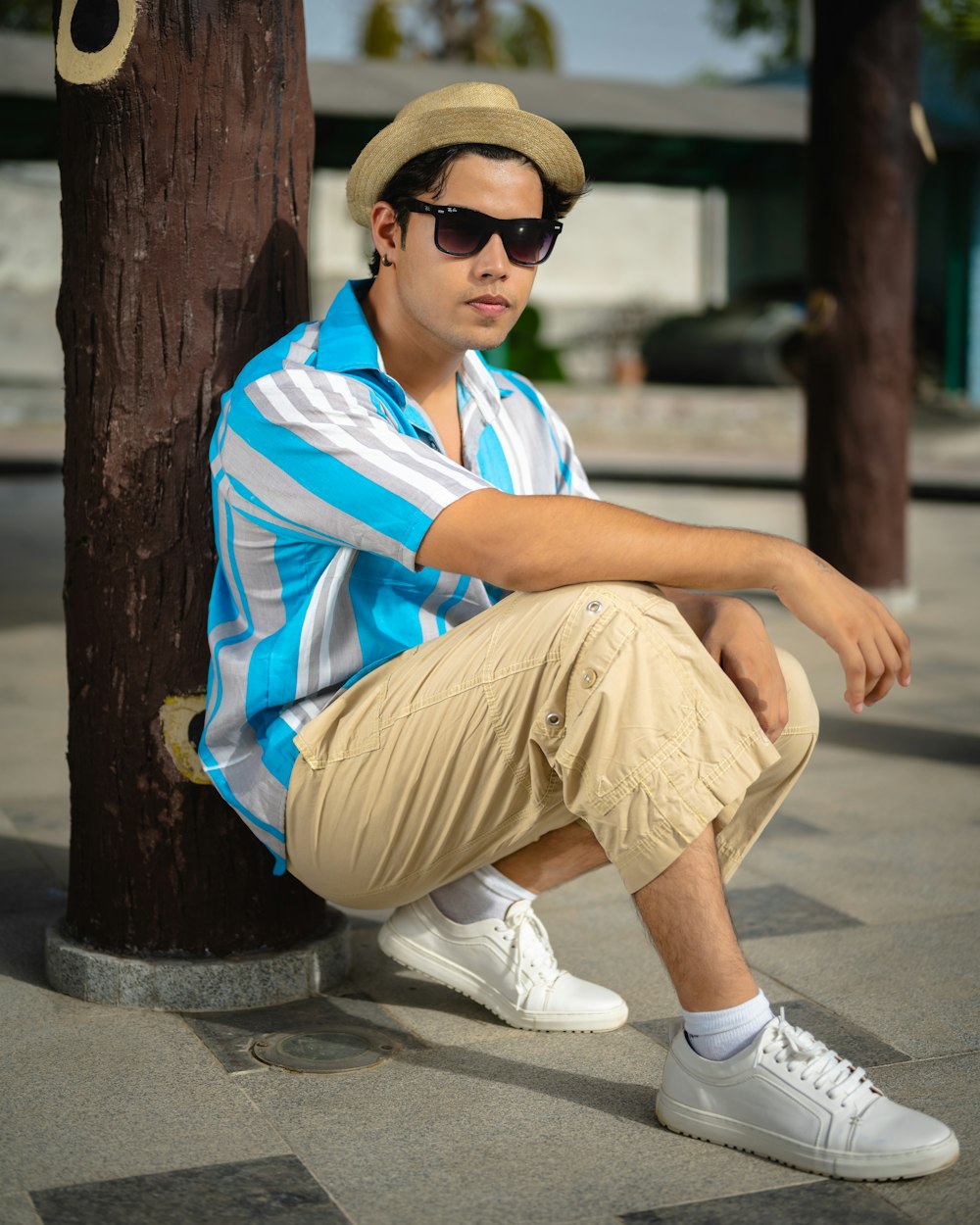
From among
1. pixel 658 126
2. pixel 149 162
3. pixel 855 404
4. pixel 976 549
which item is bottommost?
pixel 976 549

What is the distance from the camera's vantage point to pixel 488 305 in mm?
2498

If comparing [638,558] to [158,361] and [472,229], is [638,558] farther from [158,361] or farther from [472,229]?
[158,361]

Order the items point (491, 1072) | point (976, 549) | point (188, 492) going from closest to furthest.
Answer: point (491, 1072)
point (188, 492)
point (976, 549)

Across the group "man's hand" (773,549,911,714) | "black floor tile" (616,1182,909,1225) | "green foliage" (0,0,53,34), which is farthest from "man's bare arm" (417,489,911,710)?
"green foliage" (0,0,53,34)

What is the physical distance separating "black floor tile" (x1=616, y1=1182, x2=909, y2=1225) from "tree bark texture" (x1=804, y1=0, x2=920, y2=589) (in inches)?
208

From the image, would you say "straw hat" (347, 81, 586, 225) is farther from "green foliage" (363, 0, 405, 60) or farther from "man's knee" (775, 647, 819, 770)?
"green foliage" (363, 0, 405, 60)

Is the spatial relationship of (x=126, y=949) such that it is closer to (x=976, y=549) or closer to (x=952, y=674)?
(x=952, y=674)

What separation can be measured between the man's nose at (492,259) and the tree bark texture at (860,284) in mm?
4917

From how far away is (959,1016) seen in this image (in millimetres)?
2648

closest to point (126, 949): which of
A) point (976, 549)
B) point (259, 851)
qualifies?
point (259, 851)

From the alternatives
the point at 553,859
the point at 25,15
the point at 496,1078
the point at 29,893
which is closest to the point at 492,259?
the point at 553,859

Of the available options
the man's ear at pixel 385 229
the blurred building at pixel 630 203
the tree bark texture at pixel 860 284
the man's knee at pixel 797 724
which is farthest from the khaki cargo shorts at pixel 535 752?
the blurred building at pixel 630 203

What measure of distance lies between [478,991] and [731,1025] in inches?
23.6

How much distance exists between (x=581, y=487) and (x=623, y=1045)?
98 centimetres
